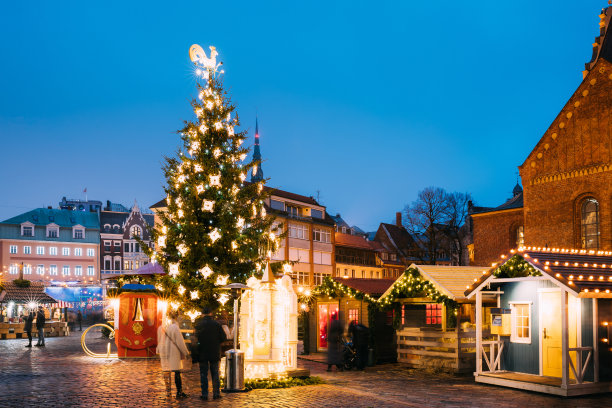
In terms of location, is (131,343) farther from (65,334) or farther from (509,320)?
(65,334)

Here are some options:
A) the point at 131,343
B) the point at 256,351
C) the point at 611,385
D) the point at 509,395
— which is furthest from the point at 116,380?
the point at 611,385

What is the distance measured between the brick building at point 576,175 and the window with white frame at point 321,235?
40235mm

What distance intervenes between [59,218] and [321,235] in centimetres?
3715

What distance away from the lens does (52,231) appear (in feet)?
267

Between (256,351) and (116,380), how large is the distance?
12.4 feet

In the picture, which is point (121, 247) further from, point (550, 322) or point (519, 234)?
point (550, 322)

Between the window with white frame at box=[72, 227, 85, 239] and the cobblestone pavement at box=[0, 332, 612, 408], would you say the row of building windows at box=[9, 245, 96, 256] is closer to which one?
the window with white frame at box=[72, 227, 85, 239]

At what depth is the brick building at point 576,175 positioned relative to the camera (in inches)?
1024

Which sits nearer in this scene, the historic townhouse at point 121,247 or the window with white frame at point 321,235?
the window with white frame at point 321,235

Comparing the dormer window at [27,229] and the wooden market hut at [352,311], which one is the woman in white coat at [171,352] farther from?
the dormer window at [27,229]

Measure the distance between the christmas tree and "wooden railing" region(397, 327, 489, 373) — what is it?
590cm

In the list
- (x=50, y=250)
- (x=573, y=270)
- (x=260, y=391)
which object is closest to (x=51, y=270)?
(x=50, y=250)

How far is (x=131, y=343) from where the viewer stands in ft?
76.5

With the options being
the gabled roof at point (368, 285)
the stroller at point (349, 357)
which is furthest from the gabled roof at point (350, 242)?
the stroller at point (349, 357)
